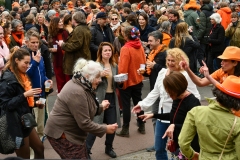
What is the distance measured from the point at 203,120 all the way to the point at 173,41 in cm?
539

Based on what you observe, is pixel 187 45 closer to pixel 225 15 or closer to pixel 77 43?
pixel 77 43

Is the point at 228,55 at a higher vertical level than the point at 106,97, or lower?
higher

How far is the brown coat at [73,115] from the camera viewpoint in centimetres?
476

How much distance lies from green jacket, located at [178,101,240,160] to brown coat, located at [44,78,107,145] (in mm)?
1377

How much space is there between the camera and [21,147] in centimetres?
544

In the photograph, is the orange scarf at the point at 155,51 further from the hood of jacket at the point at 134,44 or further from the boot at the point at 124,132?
the boot at the point at 124,132

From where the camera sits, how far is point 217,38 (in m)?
11.2

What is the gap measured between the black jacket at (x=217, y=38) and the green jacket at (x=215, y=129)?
769cm

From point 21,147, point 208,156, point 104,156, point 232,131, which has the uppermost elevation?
point 232,131

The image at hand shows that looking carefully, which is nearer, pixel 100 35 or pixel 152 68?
pixel 152 68

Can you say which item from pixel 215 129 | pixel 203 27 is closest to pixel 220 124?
pixel 215 129

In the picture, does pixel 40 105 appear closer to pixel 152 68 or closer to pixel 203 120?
pixel 152 68

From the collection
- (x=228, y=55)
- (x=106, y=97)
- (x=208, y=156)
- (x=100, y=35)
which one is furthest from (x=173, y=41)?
(x=208, y=156)

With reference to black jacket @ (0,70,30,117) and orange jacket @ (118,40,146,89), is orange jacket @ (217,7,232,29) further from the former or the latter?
black jacket @ (0,70,30,117)
